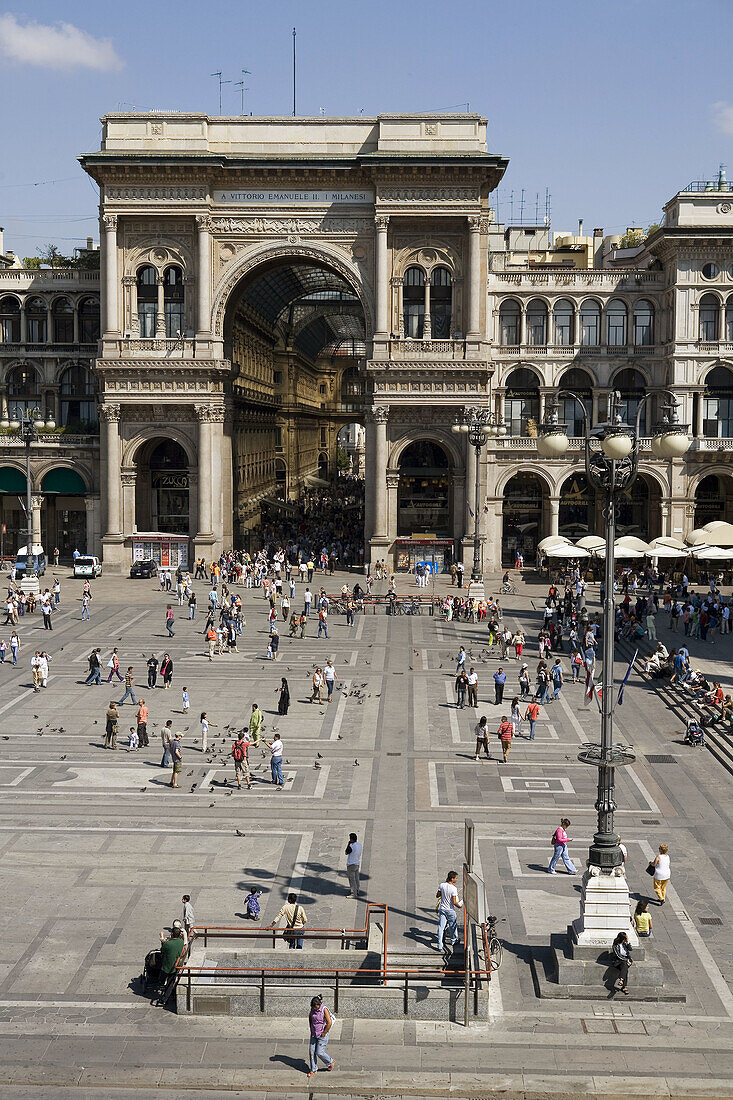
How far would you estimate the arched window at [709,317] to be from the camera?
73.8 meters

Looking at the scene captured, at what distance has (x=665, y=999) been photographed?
19.4 meters

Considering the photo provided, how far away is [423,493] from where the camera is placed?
73812mm

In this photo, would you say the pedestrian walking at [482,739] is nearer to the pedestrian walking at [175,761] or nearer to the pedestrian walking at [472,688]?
the pedestrian walking at [472,688]

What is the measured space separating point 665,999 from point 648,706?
21510 millimetres

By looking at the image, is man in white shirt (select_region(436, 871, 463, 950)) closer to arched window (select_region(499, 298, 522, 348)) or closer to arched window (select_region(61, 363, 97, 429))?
arched window (select_region(499, 298, 522, 348))

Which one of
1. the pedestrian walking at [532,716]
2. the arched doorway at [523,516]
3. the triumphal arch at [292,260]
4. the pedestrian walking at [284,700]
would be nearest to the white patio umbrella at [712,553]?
the triumphal arch at [292,260]

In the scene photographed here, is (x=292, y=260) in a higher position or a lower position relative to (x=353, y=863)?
higher

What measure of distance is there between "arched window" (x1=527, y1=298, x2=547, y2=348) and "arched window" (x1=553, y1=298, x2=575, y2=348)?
698mm

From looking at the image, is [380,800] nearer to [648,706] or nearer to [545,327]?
[648,706]

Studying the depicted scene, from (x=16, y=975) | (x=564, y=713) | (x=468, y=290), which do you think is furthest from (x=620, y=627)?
(x=16, y=975)

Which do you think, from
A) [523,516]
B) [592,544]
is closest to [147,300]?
[523,516]

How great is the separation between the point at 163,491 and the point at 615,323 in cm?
3008

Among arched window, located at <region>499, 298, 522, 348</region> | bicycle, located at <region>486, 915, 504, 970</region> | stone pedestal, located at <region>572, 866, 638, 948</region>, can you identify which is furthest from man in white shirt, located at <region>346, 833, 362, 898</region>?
arched window, located at <region>499, 298, 522, 348</region>

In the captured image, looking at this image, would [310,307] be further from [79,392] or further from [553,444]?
[553,444]
